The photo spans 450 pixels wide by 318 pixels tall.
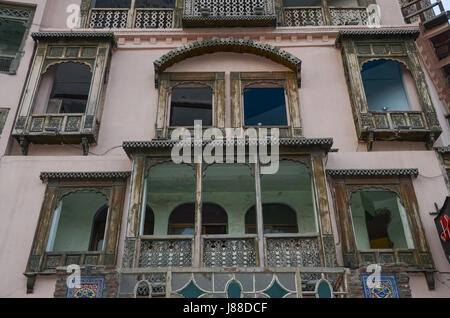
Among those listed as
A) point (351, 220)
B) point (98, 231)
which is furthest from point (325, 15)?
point (98, 231)

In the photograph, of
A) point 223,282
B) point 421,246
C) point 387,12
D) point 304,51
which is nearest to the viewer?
point 223,282

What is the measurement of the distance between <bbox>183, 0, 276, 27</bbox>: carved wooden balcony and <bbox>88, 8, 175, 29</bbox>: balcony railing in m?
0.90

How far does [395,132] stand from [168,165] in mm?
6342

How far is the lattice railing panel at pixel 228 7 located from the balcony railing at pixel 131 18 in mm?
904

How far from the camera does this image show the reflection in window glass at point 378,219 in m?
12.2

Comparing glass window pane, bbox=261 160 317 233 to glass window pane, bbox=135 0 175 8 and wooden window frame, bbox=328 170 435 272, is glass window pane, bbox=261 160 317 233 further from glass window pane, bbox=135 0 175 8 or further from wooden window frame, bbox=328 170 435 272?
glass window pane, bbox=135 0 175 8

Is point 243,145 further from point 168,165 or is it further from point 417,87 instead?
point 417,87

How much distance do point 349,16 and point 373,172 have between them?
21.7 ft

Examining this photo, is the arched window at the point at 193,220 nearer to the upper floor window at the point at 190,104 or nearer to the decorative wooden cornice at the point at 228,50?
the upper floor window at the point at 190,104

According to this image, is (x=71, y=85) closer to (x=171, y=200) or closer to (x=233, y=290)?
(x=171, y=200)

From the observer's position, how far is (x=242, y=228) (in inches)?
494

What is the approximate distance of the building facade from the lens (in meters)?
9.84

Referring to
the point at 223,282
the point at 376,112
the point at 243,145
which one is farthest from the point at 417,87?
the point at 223,282

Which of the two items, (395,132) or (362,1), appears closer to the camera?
(395,132)
